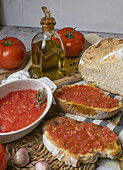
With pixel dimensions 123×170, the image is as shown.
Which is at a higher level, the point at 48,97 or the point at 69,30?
the point at 69,30

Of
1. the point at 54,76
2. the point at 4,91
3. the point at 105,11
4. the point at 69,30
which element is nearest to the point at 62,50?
the point at 54,76

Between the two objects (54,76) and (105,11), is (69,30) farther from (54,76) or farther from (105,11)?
(105,11)

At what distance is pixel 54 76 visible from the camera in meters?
3.97

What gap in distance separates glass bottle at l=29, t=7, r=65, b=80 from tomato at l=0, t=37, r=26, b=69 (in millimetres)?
318

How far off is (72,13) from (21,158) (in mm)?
5063

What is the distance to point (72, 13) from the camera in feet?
21.9

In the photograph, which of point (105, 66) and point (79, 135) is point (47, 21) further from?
point (79, 135)

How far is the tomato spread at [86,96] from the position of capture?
3252mm

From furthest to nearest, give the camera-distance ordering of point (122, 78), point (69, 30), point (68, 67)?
point (69, 30) < point (68, 67) < point (122, 78)

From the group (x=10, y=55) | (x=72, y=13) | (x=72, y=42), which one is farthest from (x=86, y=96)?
(x=72, y=13)

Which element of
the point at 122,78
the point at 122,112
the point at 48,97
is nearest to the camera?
the point at 48,97

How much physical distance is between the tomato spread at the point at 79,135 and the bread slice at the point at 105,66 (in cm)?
100

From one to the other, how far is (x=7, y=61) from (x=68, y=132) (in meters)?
1.82

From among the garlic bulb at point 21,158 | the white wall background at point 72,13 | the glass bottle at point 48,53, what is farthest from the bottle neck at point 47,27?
the white wall background at point 72,13
